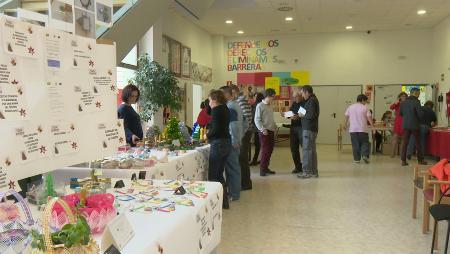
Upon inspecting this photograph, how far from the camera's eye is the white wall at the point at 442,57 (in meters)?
10.8

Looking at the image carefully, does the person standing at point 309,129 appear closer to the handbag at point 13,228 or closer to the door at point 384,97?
the handbag at point 13,228

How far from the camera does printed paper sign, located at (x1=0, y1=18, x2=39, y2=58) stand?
1589mm

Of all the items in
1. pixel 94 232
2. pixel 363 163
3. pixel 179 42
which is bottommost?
pixel 363 163

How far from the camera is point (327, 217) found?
15.5 ft

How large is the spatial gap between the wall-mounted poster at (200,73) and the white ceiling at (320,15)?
1.20 metres

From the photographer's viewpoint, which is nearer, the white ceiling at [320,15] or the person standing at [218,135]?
the person standing at [218,135]

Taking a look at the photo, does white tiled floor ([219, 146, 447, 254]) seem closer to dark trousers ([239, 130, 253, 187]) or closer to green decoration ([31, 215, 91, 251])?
dark trousers ([239, 130, 253, 187])

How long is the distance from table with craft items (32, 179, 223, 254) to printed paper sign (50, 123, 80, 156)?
0.30 meters

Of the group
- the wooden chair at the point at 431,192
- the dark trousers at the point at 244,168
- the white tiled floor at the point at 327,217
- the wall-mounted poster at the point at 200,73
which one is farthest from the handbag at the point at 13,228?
the wall-mounted poster at the point at 200,73

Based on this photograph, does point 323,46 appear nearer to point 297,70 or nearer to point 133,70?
point 297,70

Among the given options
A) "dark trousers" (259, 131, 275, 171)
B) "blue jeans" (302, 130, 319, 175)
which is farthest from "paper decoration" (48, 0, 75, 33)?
"blue jeans" (302, 130, 319, 175)

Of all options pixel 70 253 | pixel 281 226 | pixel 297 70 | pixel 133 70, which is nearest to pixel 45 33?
pixel 70 253

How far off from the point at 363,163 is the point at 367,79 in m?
5.07

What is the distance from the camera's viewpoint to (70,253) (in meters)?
1.18
